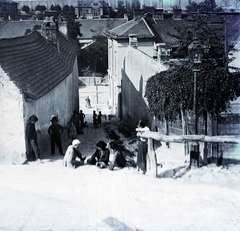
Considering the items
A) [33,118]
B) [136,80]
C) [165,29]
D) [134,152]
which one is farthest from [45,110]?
[165,29]

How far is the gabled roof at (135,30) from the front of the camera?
2767 centimetres

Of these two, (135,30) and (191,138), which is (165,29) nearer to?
(135,30)

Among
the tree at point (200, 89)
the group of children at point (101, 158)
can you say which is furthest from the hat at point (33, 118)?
the tree at point (200, 89)

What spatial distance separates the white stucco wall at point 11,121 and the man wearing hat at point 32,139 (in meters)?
0.20

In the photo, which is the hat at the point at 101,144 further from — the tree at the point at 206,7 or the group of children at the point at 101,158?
the tree at the point at 206,7

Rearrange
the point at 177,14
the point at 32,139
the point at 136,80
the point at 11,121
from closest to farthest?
the point at 11,121, the point at 32,139, the point at 136,80, the point at 177,14

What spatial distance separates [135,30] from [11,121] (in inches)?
740

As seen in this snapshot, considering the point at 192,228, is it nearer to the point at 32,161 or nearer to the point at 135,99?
the point at 32,161

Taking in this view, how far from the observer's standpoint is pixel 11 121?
11273 mm

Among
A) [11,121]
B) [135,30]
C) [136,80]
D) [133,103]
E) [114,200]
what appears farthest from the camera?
[135,30]

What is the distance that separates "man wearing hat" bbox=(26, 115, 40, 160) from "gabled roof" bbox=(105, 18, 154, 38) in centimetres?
1717

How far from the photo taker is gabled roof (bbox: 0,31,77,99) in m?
12.0

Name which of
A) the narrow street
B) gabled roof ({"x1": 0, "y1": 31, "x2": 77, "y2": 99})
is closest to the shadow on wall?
gabled roof ({"x1": 0, "y1": 31, "x2": 77, "y2": 99})

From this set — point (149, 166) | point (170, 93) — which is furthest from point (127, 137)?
point (149, 166)
